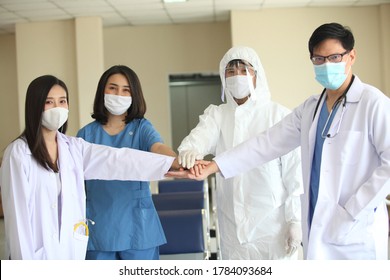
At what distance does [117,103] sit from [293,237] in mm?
951

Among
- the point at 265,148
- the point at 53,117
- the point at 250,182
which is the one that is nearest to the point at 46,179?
the point at 53,117

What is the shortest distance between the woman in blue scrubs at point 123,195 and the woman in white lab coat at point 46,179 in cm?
20

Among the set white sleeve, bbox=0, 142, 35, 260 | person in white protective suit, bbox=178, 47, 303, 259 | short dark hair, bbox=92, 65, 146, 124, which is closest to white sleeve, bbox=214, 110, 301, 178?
person in white protective suit, bbox=178, 47, 303, 259

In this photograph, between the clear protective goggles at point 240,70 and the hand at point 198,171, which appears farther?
the clear protective goggles at point 240,70

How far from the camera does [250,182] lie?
6.86ft

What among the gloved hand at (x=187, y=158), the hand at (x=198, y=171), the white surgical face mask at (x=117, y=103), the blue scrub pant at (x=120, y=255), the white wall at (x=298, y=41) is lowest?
the blue scrub pant at (x=120, y=255)

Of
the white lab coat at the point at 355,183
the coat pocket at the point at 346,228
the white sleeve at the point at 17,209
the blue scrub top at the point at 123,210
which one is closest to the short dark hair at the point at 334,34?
the white lab coat at the point at 355,183

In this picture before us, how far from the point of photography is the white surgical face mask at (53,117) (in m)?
1.60

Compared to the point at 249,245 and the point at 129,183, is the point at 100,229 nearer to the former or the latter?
the point at 129,183

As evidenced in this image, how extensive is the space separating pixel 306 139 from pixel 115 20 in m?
6.05

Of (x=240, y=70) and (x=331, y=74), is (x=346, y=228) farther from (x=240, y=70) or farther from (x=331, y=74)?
(x=240, y=70)

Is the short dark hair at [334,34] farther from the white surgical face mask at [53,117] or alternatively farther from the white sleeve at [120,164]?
the white surgical face mask at [53,117]

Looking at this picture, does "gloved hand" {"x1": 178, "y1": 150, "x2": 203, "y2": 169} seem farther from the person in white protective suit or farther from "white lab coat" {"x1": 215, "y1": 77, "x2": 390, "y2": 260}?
"white lab coat" {"x1": 215, "y1": 77, "x2": 390, "y2": 260}
